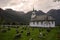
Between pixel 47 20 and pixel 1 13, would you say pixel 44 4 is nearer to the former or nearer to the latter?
pixel 47 20

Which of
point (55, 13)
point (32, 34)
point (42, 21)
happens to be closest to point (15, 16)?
point (32, 34)

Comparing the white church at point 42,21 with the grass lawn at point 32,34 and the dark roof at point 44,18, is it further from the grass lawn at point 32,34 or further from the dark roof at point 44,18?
the grass lawn at point 32,34

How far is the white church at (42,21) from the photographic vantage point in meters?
6.32

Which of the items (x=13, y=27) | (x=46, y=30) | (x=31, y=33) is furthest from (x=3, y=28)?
(x=46, y=30)

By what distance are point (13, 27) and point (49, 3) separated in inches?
55.6

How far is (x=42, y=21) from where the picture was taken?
641 centimetres

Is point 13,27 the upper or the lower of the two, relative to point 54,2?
lower

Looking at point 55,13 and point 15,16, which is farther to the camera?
point 55,13

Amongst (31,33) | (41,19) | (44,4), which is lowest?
(31,33)

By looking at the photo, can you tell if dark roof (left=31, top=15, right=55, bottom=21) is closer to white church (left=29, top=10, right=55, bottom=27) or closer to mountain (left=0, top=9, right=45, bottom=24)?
white church (left=29, top=10, right=55, bottom=27)

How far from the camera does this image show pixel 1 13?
6.25 metres

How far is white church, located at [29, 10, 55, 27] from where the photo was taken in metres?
6.32

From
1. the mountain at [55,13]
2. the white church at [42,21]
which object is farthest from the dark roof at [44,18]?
the mountain at [55,13]

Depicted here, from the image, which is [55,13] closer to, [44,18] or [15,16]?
[44,18]
